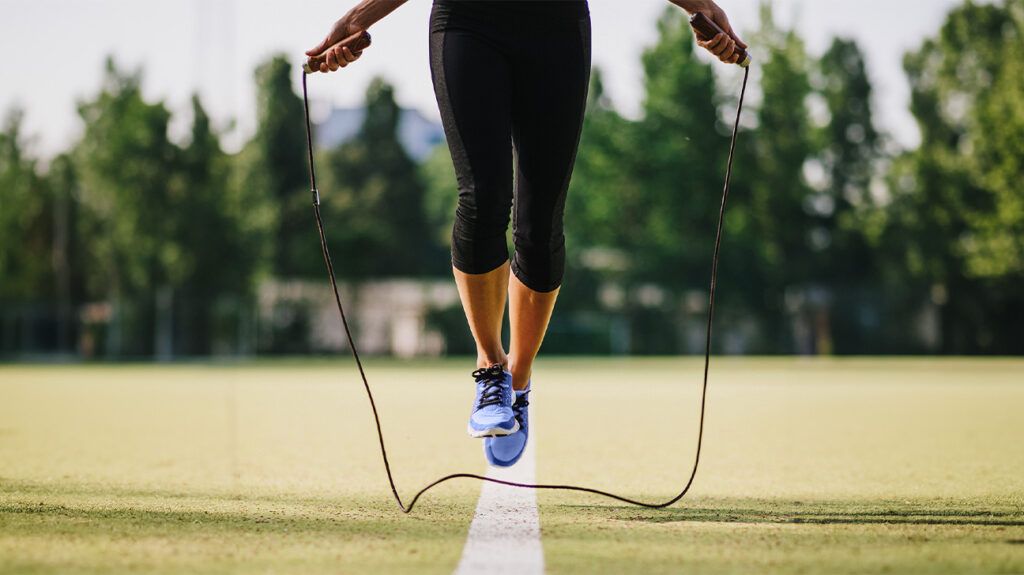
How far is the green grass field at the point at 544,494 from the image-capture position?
281 centimetres

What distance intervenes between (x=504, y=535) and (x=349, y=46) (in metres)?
1.77

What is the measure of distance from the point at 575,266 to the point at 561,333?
6705mm

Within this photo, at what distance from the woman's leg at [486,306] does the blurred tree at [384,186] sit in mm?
55666

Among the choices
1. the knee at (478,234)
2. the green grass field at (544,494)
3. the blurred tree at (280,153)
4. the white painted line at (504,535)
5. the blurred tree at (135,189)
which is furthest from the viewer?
the blurred tree at (280,153)

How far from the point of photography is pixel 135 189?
4506cm

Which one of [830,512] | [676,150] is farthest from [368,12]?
[676,150]

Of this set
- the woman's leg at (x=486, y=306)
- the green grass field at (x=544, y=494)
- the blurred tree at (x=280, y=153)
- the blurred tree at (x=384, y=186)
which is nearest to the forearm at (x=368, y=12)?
the woman's leg at (x=486, y=306)

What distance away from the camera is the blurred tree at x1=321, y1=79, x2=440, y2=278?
60875mm

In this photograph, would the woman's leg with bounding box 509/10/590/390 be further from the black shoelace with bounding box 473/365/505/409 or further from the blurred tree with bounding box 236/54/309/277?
the blurred tree with bounding box 236/54/309/277

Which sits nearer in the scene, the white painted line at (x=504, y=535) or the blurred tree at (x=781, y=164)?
the white painted line at (x=504, y=535)

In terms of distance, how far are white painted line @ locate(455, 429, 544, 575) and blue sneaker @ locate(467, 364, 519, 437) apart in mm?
261

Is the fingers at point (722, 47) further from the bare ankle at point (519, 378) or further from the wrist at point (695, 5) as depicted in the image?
the bare ankle at point (519, 378)

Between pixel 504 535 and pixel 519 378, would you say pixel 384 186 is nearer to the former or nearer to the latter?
pixel 519 378

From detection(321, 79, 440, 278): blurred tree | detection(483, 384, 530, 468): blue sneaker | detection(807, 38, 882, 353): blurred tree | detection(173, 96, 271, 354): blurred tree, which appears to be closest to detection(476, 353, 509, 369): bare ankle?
detection(483, 384, 530, 468): blue sneaker
